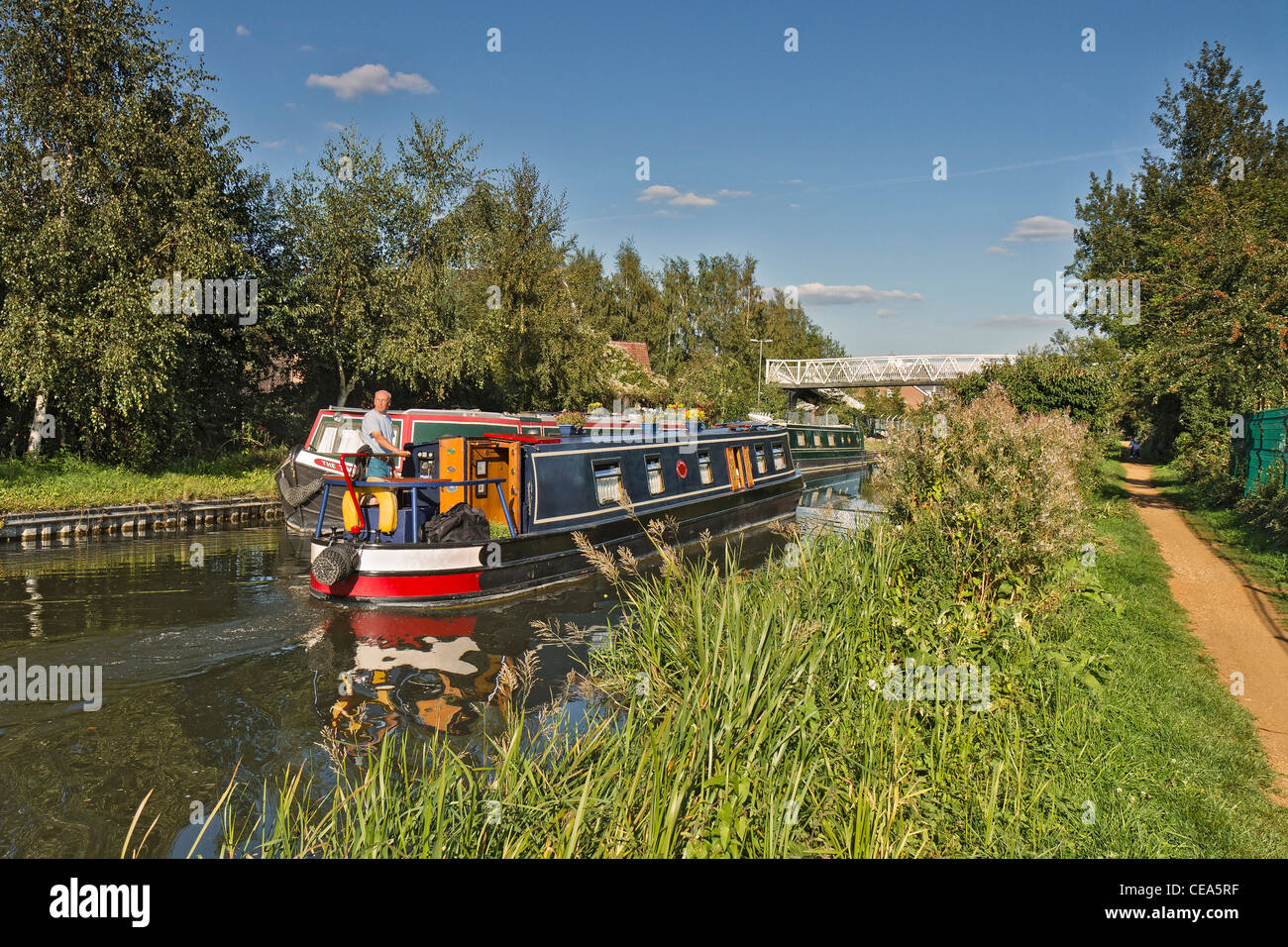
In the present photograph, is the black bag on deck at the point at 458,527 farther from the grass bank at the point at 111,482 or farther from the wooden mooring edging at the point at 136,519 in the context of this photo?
the grass bank at the point at 111,482

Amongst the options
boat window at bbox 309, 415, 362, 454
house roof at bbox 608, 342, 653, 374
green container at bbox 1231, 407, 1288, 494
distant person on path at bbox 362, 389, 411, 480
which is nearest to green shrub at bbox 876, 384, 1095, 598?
distant person on path at bbox 362, 389, 411, 480

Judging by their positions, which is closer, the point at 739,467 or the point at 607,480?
the point at 607,480

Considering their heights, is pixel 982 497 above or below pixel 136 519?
above

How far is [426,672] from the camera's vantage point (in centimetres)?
787

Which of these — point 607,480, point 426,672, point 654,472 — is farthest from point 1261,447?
point 426,672

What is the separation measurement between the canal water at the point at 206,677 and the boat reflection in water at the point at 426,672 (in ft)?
0.08

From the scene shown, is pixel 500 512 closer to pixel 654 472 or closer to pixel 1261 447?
pixel 654 472

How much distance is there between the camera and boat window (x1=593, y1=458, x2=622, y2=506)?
41.4 ft

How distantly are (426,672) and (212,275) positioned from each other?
1305cm

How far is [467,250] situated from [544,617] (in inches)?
664

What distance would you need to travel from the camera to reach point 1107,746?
4707 millimetres
